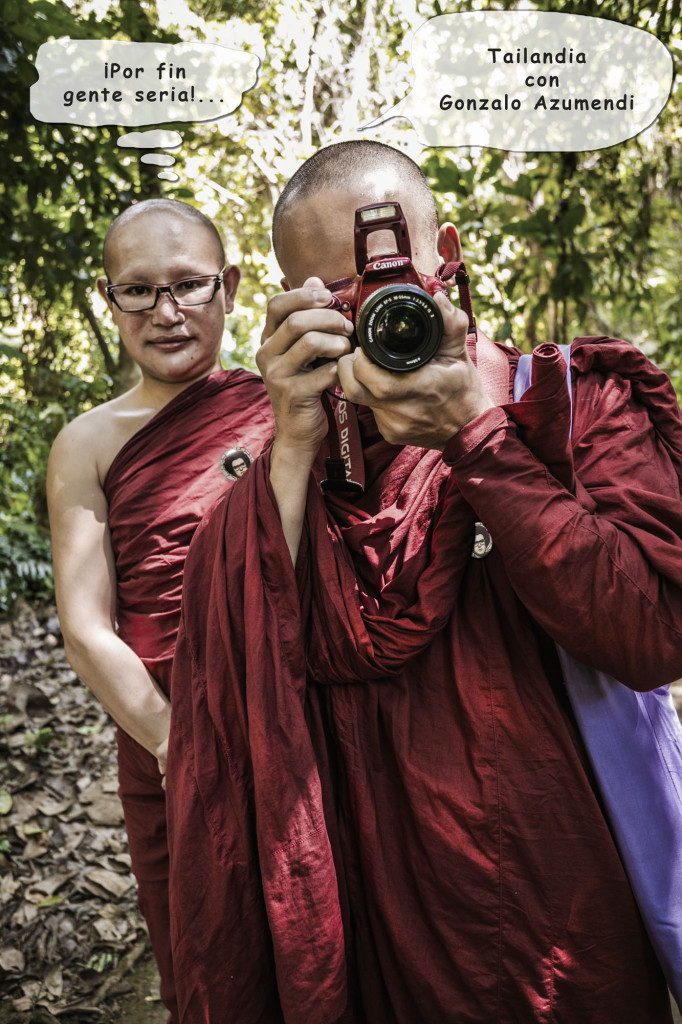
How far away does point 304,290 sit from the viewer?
1241 mm

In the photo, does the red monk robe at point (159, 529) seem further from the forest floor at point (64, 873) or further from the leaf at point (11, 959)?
the leaf at point (11, 959)

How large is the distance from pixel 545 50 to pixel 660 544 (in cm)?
310

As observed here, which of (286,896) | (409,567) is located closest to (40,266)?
(409,567)

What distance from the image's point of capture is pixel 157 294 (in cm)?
204

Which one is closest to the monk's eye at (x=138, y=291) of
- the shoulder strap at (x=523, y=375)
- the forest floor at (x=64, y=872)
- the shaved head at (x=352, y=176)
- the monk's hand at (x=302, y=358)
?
the shaved head at (x=352, y=176)

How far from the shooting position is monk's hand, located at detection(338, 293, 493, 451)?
43.1 inches

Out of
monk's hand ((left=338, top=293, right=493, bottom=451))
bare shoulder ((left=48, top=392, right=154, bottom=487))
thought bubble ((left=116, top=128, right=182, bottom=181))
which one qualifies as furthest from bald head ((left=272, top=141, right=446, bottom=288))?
thought bubble ((left=116, top=128, right=182, bottom=181))

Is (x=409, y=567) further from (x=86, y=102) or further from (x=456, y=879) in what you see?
(x=86, y=102)

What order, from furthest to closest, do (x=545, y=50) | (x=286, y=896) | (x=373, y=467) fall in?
(x=545, y=50)
(x=373, y=467)
(x=286, y=896)

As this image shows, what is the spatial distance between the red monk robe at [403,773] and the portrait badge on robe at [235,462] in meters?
0.61

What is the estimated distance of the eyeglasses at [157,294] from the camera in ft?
6.73

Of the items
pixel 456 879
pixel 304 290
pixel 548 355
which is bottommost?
pixel 456 879

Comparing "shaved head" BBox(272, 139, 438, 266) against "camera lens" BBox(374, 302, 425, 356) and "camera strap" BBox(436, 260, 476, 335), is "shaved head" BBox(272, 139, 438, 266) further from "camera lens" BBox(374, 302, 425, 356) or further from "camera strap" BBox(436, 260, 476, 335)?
"camera lens" BBox(374, 302, 425, 356)

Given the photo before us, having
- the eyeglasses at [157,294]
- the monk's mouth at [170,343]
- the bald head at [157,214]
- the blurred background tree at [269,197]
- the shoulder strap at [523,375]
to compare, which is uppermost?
the blurred background tree at [269,197]
